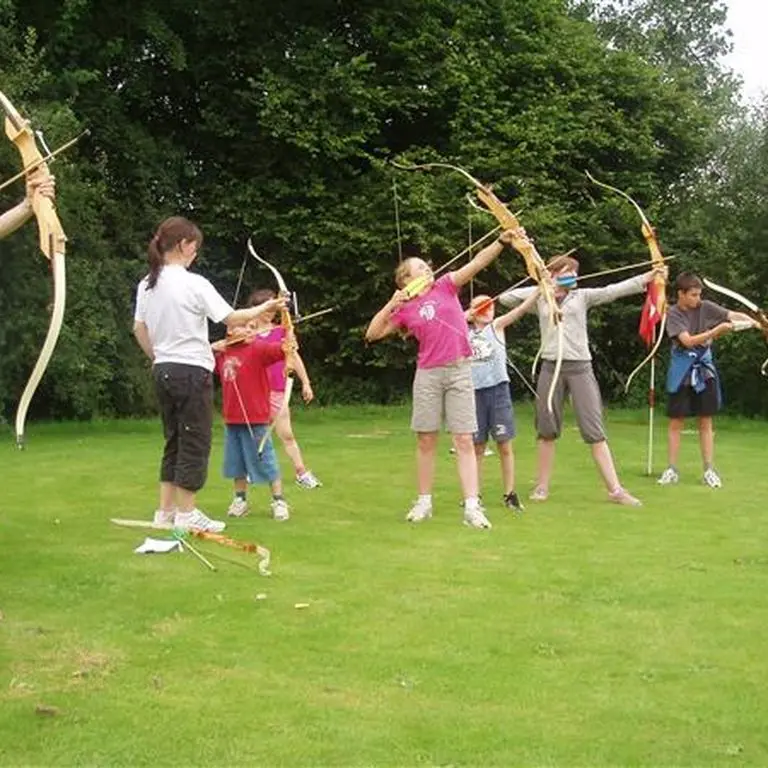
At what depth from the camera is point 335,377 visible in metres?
20.9

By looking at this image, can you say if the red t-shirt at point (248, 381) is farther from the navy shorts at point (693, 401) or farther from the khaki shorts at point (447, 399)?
the navy shorts at point (693, 401)

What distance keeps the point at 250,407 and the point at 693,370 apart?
4179 millimetres

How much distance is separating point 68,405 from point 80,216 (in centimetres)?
254

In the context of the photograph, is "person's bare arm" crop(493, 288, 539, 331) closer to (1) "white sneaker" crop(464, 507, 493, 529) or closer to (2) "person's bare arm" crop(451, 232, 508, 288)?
(2) "person's bare arm" crop(451, 232, 508, 288)

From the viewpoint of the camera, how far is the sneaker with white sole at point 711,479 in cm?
1011

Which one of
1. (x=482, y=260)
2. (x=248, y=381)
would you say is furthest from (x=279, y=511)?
(x=482, y=260)

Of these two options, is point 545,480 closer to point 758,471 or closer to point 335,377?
point 758,471

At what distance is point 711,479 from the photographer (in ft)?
33.3

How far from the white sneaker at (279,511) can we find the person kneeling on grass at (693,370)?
366 centimetres

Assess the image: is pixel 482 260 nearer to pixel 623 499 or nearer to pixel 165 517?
pixel 165 517

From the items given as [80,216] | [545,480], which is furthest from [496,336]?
[80,216]

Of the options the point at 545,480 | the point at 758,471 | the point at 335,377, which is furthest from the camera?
the point at 335,377

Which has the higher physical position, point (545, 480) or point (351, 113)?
point (351, 113)

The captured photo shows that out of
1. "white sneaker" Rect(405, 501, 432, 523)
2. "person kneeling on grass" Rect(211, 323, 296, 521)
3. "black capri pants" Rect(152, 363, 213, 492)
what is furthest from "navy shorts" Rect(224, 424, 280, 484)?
"black capri pants" Rect(152, 363, 213, 492)
